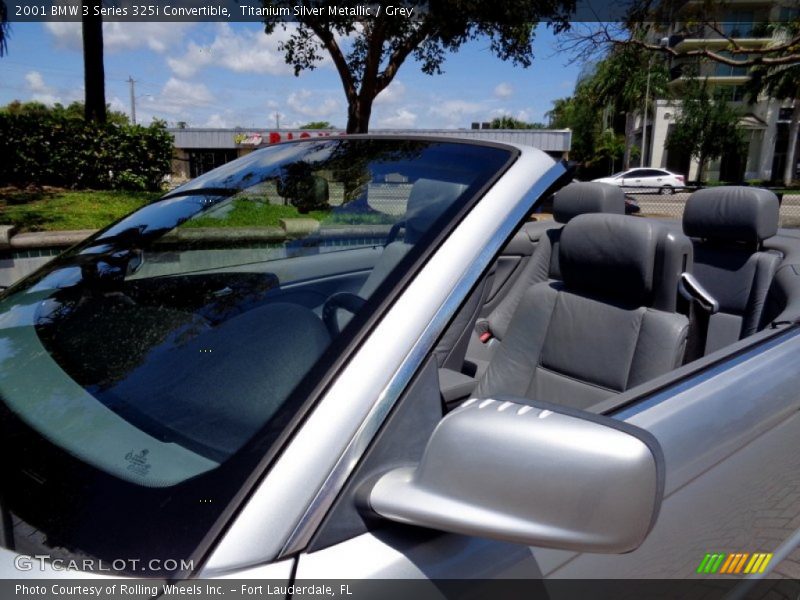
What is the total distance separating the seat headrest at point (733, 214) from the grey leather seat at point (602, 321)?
58 centimetres

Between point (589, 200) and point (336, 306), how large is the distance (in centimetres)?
226

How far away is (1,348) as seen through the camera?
1.39 metres

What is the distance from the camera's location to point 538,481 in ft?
2.91

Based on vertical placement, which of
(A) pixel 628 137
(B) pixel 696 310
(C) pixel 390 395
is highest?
(A) pixel 628 137

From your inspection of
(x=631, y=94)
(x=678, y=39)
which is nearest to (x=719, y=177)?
(x=631, y=94)

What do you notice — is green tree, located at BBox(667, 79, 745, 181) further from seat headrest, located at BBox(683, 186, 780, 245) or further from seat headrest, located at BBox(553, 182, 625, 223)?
seat headrest, located at BBox(683, 186, 780, 245)

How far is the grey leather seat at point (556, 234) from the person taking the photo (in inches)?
126

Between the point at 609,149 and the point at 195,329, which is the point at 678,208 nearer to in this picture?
the point at 195,329

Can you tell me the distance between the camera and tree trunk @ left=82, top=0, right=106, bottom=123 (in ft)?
38.2

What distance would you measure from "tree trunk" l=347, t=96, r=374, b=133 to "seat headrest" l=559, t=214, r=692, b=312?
10.6 meters

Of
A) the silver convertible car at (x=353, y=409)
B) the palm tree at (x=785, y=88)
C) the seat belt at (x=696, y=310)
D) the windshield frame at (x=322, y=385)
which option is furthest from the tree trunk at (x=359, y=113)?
the palm tree at (x=785, y=88)

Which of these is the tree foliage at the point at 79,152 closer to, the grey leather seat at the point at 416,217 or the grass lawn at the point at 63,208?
the grass lawn at the point at 63,208

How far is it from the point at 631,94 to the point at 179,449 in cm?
4716

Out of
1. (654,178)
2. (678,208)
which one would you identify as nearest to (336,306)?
(678,208)
